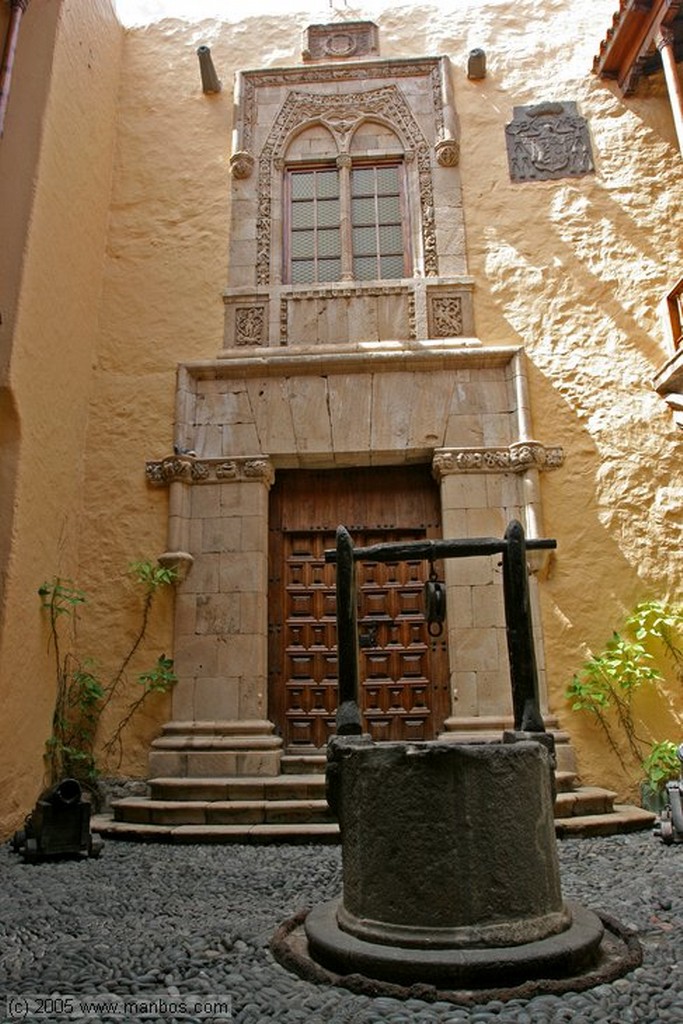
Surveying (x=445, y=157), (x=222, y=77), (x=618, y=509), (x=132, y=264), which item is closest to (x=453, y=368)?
(x=618, y=509)

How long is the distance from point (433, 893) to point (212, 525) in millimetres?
4157

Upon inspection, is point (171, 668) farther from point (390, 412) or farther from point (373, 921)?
point (373, 921)

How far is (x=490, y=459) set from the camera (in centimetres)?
605

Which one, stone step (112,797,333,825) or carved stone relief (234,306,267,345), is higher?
carved stone relief (234,306,267,345)

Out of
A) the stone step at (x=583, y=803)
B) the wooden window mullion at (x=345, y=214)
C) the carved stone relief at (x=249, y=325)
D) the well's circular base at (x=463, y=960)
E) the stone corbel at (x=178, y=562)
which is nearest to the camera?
the well's circular base at (x=463, y=960)

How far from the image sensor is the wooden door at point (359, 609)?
19.3 ft

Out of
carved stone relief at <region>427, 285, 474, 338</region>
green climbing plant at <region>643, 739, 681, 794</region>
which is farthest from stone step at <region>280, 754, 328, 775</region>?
carved stone relief at <region>427, 285, 474, 338</region>

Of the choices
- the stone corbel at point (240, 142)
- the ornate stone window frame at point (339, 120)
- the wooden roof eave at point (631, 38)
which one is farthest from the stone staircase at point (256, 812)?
the wooden roof eave at point (631, 38)

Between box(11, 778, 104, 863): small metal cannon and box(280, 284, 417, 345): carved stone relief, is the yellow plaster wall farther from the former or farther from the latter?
box(280, 284, 417, 345): carved stone relief

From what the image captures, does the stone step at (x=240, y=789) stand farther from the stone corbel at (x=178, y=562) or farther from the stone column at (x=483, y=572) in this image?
the stone corbel at (x=178, y=562)

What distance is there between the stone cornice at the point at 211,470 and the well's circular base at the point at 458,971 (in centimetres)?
420

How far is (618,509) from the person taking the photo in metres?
5.90

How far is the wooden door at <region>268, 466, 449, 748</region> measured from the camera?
5883 mm

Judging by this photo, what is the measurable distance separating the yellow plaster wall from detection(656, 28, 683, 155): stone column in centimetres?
509
